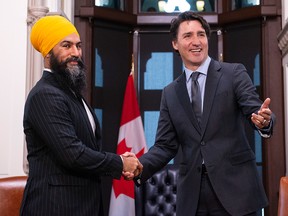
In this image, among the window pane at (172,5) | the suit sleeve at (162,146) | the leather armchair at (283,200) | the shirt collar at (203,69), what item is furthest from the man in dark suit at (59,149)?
the window pane at (172,5)

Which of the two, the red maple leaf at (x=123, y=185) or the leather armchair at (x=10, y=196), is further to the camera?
the red maple leaf at (x=123, y=185)

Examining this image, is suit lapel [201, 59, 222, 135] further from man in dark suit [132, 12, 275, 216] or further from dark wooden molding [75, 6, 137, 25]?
dark wooden molding [75, 6, 137, 25]

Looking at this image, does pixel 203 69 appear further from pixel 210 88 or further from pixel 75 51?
pixel 75 51

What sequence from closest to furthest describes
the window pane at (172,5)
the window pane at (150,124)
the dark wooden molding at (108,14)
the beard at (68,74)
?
the beard at (68,74)
the dark wooden molding at (108,14)
the window pane at (150,124)
the window pane at (172,5)

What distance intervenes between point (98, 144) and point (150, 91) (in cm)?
244

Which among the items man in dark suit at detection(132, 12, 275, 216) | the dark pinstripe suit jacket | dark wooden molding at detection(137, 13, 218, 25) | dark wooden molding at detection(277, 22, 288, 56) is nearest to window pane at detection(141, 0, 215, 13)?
dark wooden molding at detection(137, 13, 218, 25)

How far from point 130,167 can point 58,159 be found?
47 cm

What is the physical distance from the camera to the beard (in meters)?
1.99

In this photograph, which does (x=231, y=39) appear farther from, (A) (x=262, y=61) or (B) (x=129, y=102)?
(B) (x=129, y=102)

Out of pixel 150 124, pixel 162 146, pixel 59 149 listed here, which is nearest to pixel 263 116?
pixel 162 146

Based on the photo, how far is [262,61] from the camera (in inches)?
162

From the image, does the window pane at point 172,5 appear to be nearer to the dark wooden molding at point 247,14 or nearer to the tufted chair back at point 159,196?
the dark wooden molding at point 247,14

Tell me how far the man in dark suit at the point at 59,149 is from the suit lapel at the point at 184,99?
1.24 ft

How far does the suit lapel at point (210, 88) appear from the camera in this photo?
2.09 metres
